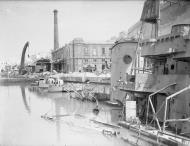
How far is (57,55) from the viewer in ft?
163

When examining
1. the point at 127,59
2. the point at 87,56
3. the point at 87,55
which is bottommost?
the point at 127,59

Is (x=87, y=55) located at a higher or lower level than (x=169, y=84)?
higher

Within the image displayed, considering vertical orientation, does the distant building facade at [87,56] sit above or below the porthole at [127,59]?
above

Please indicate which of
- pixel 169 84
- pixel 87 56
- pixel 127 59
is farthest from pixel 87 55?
pixel 169 84

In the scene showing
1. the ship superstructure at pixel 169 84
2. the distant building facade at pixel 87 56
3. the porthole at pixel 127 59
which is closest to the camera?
the ship superstructure at pixel 169 84

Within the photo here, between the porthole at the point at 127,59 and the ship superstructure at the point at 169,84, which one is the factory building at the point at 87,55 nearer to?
the porthole at the point at 127,59

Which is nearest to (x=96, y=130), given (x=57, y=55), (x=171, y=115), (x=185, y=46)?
(x=171, y=115)

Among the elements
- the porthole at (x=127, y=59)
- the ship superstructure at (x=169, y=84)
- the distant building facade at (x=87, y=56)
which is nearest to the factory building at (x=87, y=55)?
the distant building facade at (x=87, y=56)

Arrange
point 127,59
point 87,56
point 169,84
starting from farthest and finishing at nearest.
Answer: point 87,56
point 127,59
point 169,84

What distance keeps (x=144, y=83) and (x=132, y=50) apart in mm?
4911

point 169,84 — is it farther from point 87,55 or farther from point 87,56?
point 87,55

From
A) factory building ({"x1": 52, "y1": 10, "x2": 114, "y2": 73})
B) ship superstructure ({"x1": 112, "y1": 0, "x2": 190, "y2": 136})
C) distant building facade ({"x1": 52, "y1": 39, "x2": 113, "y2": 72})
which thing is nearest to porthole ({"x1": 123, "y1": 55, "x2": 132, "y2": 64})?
ship superstructure ({"x1": 112, "y1": 0, "x2": 190, "y2": 136})

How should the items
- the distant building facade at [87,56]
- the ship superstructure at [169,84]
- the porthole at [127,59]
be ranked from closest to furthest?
the ship superstructure at [169,84], the porthole at [127,59], the distant building facade at [87,56]

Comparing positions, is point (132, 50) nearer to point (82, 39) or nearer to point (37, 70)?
point (82, 39)
